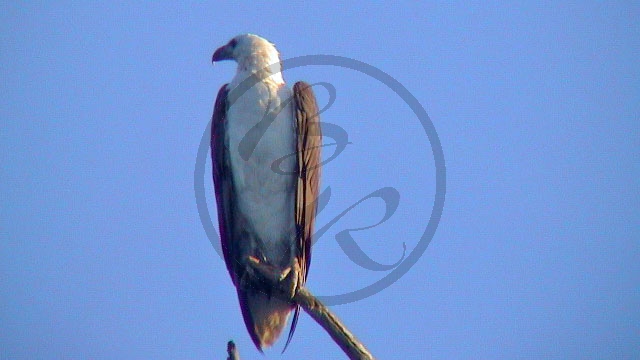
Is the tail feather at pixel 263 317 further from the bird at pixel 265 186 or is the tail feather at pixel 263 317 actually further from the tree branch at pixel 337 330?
the tree branch at pixel 337 330

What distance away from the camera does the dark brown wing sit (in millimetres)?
7047

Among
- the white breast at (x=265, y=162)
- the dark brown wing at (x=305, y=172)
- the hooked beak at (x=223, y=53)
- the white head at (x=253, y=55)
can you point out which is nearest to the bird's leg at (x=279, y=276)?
the dark brown wing at (x=305, y=172)

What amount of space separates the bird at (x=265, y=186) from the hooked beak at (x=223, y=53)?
820 millimetres

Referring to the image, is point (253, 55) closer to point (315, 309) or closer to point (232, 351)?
point (315, 309)

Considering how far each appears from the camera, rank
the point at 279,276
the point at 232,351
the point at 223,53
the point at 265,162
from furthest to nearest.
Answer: the point at 223,53
the point at 265,162
the point at 279,276
the point at 232,351

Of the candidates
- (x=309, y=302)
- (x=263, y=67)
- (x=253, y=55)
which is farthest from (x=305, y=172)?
(x=253, y=55)

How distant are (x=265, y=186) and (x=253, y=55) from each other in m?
1.32

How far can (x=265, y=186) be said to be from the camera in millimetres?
7223

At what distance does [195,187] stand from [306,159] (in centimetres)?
154

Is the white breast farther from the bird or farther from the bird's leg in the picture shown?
the bird's leg

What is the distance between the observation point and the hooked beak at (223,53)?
818cm

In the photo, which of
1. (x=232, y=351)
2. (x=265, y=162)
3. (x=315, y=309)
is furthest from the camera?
(x=265, y=162)

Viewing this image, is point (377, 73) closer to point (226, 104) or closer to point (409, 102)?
point (409, 102)

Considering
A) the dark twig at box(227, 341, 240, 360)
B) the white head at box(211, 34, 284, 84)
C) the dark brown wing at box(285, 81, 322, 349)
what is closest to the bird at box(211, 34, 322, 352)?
the dark brown wing at box(285, 81, 322, 349)
